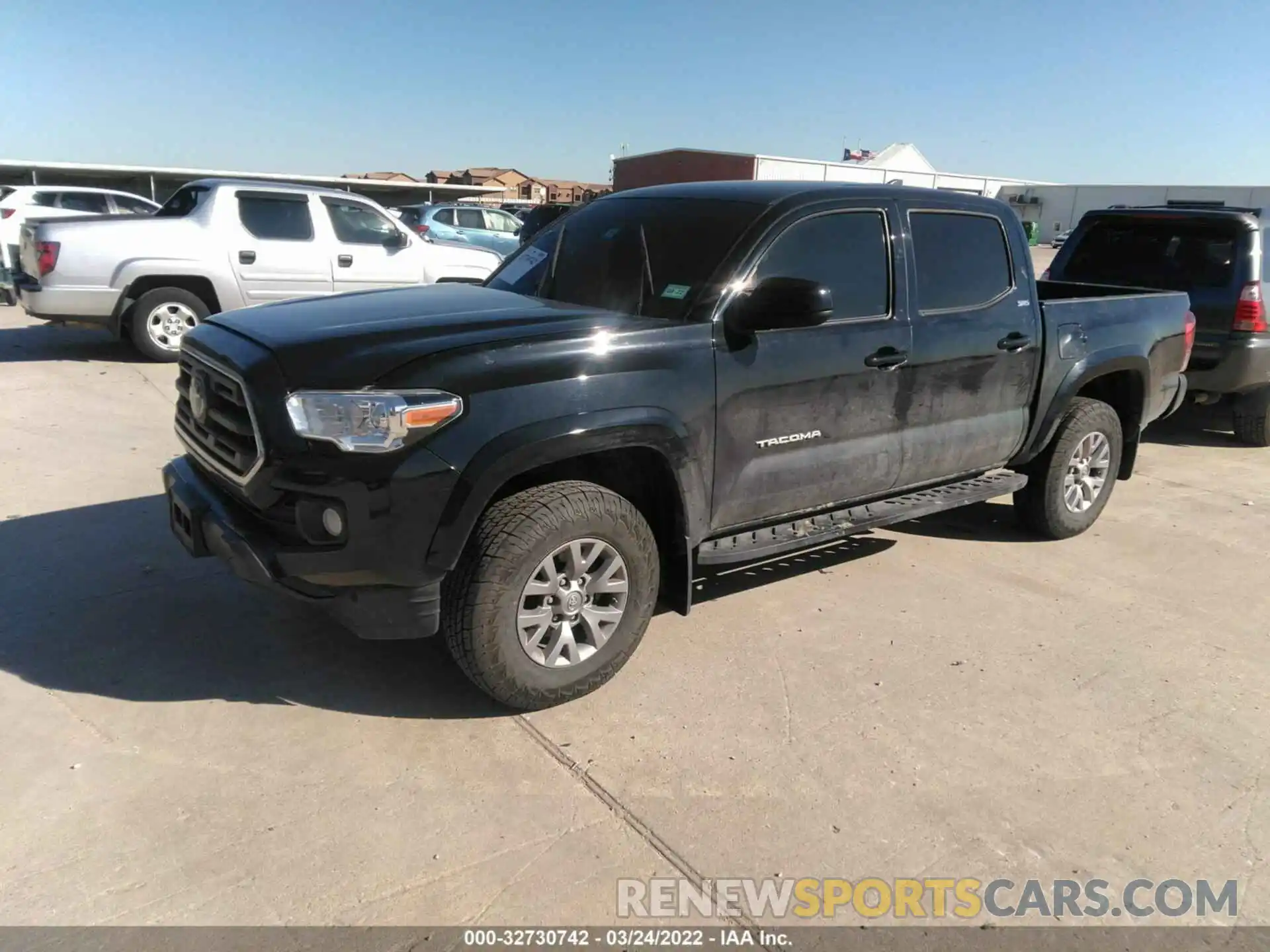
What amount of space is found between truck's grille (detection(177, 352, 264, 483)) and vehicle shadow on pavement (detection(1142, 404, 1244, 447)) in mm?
7895

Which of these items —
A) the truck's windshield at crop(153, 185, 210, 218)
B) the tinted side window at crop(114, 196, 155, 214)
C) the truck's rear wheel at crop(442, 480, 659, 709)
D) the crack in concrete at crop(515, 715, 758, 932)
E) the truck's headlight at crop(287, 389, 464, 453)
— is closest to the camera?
the crack in concrete at crop(515, 715, 758, 932)

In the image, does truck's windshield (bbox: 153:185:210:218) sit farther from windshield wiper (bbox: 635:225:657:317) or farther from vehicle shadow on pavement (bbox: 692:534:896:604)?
vehicle shadow on pavement (bbox: 692:534:896:604)

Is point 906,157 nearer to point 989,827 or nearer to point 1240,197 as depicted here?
Answer: point 1240,197

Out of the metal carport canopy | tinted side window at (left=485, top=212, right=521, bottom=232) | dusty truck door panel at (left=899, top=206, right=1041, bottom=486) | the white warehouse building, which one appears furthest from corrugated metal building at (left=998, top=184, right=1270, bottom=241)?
dusty truck door panel at (left=899, top=206, right=1041, bottom=486)

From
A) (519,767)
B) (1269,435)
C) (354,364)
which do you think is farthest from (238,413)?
(1269,435)

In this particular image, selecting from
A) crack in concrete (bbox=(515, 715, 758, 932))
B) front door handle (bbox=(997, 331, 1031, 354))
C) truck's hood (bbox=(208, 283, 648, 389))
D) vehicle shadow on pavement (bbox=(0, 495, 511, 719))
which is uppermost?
truck's hood (bbox=(208, 283, 648, 389))

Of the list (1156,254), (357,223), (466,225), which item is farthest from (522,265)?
(466,225)

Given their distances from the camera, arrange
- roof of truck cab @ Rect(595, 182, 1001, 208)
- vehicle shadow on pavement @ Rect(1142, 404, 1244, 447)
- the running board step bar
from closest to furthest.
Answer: the running board step bar → roof of truck cab @ Rect(595, 182, 1001, 208) → vehicle shadow on pavement @ Rect(1142, 404, 1244, 447)

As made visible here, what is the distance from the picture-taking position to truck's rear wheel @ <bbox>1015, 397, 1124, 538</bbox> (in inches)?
202

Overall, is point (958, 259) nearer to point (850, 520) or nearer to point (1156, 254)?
Answer: point (850, 520)

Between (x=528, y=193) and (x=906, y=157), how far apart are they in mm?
30932

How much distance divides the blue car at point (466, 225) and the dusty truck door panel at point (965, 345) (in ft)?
44.6

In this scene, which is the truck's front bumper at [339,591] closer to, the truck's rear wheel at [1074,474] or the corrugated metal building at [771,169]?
the truck's rear wheel at [1074,474]

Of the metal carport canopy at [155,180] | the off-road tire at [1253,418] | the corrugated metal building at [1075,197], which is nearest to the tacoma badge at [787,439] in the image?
the off-road tire at [1253,418]
